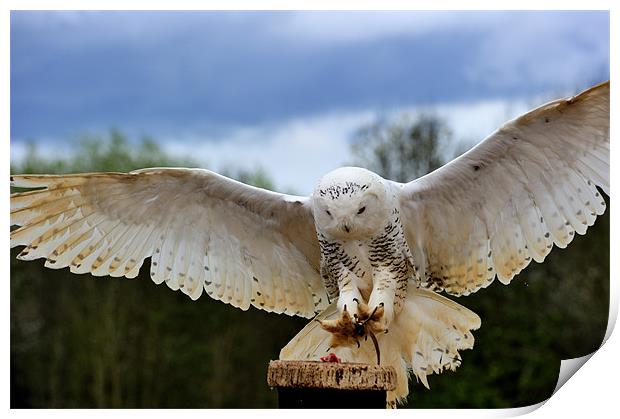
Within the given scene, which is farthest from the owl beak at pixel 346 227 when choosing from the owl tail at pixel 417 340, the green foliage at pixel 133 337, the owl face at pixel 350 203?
the green foliage at pixel 133 337

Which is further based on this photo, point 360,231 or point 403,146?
point 403,146

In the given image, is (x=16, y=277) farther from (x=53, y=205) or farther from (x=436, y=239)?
(x=436, y=239)

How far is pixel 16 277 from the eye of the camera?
9.66 ft

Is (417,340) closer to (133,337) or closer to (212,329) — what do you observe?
(212,329)

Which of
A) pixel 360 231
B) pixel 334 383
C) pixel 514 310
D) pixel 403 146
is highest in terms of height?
pixel 403 146

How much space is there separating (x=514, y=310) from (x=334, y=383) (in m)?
1.81

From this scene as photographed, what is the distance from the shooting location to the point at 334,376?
1.51m

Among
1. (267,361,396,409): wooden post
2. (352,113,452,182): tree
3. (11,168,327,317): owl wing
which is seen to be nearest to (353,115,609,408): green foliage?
(352,113,452,182): tree

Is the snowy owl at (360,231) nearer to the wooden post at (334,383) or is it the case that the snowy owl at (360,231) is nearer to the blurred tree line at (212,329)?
the wooden post at (334,383)

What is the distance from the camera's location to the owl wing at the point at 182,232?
1907 millimetres

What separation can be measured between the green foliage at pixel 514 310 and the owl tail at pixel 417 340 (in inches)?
18.6

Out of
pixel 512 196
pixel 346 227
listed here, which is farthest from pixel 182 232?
pixel 512 196
